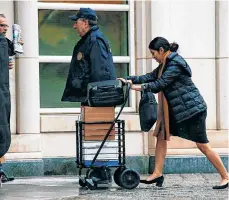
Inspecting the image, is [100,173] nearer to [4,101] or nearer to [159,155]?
[159,155]

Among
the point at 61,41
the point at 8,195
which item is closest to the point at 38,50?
the point at 61,41

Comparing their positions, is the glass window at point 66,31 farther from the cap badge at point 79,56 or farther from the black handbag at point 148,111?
the black handbag at point 148,111

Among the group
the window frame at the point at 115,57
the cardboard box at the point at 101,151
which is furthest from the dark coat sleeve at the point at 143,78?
the window frame at the point at 115,57

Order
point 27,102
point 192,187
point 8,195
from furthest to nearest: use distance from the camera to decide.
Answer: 1. point 27,102
2. point 192,187
3. point 8,195

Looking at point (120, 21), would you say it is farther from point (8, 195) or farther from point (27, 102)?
point (8, 195)

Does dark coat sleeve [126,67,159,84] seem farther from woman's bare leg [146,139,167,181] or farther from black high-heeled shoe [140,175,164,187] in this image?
black high-heeled shoe [140,175,164,187]

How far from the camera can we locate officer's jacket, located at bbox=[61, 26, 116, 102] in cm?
922

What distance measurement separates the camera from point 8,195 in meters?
8.94

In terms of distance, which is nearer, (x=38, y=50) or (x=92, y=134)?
(x=92, y=134)

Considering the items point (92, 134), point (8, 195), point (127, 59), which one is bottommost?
point (8, 195)

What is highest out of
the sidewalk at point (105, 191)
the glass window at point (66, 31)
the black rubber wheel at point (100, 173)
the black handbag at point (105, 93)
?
the glass window at point (66, 31)

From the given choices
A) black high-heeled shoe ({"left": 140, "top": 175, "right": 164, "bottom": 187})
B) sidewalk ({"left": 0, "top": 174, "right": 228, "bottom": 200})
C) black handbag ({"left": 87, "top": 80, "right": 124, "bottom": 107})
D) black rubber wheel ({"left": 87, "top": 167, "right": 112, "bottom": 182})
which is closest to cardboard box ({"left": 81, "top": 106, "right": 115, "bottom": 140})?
black handbag ({"left": 87, "top": 80, "right": 124, "bottom": 107})

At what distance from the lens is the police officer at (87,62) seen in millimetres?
→ 9227

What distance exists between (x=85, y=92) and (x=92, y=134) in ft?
1.50
